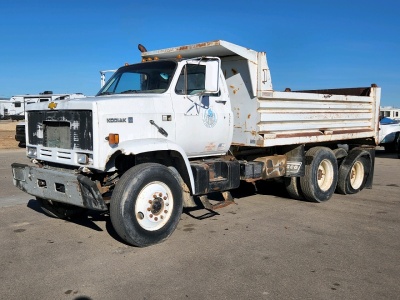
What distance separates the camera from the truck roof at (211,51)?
671cm

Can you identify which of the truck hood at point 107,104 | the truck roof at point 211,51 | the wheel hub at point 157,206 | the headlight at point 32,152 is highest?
the truck roof at point 211,51

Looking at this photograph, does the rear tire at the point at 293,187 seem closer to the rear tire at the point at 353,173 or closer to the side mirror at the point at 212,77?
the rear tire at the point at 353,173

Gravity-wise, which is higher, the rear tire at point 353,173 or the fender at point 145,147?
the fender at point 145,147

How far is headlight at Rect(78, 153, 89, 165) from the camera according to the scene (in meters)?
5.18

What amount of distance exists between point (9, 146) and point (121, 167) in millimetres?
17572

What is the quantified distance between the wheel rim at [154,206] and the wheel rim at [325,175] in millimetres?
4176

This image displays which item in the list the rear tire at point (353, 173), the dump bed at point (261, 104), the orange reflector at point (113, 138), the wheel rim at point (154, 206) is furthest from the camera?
the rear tire at point (353, 173)

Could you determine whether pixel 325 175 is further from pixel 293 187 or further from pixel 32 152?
pixel 32 152

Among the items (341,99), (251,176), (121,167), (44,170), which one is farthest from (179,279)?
(341,99)

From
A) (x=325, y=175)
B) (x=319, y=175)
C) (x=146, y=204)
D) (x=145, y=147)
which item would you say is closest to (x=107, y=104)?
(x=145, y=147)

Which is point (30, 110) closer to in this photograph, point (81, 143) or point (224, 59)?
point (81, 143)

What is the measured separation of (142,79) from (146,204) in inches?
82.0

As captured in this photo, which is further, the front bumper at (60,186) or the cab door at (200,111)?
the cab door at (200,111)

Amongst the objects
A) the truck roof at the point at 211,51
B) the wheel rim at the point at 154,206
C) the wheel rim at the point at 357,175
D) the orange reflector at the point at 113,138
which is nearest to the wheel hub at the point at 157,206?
the wheel rim at the point at 154,206
